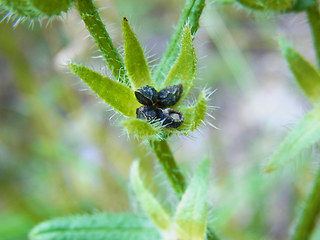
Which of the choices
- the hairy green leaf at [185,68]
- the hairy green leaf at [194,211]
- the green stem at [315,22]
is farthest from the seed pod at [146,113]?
the green stem at [315,22]

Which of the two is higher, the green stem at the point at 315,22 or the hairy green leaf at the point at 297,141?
the green stem at the point at 315,22

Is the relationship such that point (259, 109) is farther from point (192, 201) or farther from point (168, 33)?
point (192, 201)

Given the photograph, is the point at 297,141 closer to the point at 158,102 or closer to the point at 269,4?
the point at 269,4

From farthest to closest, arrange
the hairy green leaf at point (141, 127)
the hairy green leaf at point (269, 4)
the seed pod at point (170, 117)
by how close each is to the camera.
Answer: the hairy green leaf at point (269, 4) < the seed pod at point (170, 117) < the hairy green leaf at point (141, 127)

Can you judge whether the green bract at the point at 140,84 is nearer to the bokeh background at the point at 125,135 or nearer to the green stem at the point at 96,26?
the green stem at the point at 96,26

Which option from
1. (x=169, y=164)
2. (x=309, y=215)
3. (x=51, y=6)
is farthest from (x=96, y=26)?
(x=309, y=215)
